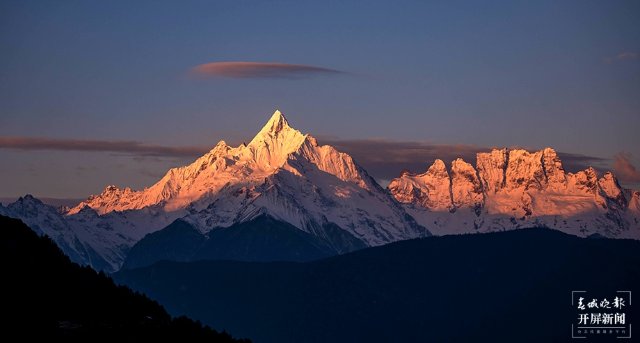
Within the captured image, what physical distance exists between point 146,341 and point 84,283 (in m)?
19.4

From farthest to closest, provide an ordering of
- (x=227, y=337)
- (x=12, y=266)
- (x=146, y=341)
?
1. (x=227, y=337)
2. (x=12, y=266)
3. (x=146, y=341)

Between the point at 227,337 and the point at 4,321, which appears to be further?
the point at 227,337

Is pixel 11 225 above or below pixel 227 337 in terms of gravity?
above

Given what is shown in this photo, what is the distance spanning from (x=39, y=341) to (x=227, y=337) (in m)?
41.5

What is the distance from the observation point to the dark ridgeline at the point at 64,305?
168 meters

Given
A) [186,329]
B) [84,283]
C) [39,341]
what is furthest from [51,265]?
[39,341]

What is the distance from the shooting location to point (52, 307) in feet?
582

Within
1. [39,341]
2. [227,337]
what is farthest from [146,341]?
[227,337]

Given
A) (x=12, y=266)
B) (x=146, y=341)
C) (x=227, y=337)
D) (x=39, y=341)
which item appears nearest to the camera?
(x=39, y=341)

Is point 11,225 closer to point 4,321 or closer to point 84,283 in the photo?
point 84,283

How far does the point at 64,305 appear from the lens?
180m

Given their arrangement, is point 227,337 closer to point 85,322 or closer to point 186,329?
point 186,329

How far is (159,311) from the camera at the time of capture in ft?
650

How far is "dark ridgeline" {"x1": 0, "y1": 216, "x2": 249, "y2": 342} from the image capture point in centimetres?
16825
